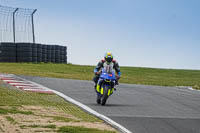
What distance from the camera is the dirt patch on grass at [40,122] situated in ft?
27.3

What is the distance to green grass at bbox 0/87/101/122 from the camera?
1043 cm

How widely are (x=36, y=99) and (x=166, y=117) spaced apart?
4368 millimetres

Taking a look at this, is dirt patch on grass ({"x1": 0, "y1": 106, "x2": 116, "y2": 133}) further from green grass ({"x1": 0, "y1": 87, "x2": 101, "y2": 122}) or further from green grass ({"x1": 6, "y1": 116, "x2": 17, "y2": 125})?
green grass ({"x1": 0, "y1": 87, "x2": 101, "y2": 122})

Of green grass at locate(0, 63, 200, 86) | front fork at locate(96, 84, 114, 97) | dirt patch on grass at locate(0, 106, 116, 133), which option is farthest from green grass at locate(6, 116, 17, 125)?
green grass at locate(0, 63, 200, 86)

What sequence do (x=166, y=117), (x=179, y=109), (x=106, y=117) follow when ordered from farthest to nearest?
1. (x=179, y=109)
2. (x=166, y=117)
3. (x=106, y=117)

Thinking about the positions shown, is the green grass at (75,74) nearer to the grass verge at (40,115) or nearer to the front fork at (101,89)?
the front fork at (101,89)

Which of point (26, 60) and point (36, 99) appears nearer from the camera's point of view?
point (36, 99)

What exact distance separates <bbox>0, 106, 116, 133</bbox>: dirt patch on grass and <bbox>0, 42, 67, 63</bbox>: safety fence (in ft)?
103

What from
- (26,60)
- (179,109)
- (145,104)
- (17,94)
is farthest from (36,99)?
(26,60)

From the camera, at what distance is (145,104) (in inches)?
561

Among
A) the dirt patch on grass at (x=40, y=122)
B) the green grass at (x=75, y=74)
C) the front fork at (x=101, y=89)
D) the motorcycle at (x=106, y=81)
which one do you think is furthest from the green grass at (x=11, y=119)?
the green grass at (x=75, y=74)

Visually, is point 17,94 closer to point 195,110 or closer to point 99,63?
point 99,63

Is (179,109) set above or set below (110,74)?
below

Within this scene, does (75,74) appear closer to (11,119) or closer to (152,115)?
(152,115)
